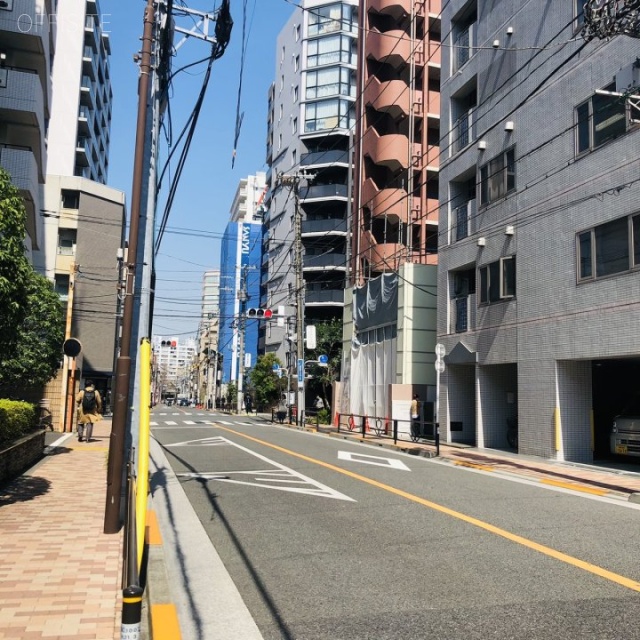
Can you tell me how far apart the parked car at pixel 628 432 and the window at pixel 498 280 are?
526cm

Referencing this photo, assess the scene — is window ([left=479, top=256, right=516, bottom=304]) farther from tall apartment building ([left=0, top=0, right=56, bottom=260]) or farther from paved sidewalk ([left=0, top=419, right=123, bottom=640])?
tall apartment building ([left=0, top=0, right=56, bottom=260])

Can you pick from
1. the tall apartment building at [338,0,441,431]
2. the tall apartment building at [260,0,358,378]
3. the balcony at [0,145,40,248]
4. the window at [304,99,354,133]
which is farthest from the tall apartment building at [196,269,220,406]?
the balcony at [0,145,40,248]

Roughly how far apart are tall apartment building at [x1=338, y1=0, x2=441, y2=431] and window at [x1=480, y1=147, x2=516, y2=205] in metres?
7.37

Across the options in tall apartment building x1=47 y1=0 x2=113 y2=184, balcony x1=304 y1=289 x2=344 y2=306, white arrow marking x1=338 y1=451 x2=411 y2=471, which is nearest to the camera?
white arrow marking x1=338 y1=451 x2=411 y2=471

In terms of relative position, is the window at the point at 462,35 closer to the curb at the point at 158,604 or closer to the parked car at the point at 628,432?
the parked car at the point at 628,432

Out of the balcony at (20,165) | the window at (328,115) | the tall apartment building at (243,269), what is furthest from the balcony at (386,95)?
the tall apartment building at (243,269)

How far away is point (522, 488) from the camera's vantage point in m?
12.5

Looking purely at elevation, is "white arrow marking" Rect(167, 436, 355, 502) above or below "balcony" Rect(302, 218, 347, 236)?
below

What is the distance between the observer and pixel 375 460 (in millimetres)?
16891

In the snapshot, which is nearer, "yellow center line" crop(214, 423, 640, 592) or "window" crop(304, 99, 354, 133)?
"yellow center line" crop(214, 423, 640, 592)

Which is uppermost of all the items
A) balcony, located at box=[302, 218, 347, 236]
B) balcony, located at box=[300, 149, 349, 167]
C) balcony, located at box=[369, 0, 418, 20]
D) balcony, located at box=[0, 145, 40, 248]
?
balcony, located at box=[369, 0, 418, 20]

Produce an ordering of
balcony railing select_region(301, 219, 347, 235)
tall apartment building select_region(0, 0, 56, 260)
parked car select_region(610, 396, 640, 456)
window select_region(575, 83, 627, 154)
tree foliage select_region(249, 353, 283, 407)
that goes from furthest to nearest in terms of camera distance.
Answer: balcony railing select_region(301, 219, 347, 235), tree foliage select_region(249, 353, 283, 407), tall apartment building select_region(0, 0, 56, 260), window select_region(575, 83, 627, 154), parked car select_region(610, 396, 640, 456)

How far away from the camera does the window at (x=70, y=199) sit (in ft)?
147

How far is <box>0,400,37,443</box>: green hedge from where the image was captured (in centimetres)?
1159
